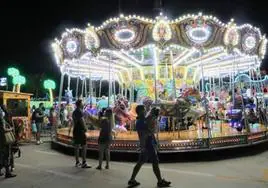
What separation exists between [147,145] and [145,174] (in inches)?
69.7

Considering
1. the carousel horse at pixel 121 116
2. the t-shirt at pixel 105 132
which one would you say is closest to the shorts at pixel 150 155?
the t-shirt at pixel 105 132

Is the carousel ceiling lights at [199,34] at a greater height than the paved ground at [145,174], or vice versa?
the carousel ceiling lights at [199,34]

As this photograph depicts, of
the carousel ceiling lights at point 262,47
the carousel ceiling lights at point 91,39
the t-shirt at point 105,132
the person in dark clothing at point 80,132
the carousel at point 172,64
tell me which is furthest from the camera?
the carousel ceiling lights at point 262,47

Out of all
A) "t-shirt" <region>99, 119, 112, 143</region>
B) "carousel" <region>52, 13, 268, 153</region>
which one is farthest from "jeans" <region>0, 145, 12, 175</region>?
"carousel" <region>52, 13, 268, 153</region>

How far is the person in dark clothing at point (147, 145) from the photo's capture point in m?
7.54

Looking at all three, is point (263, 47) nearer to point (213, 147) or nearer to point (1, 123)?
point (213, 147)

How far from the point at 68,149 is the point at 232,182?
7.05 metres

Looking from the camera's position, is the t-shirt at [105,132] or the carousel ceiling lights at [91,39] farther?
the carousel ceiling lights at [91,39]

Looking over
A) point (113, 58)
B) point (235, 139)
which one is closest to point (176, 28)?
point (235, 139)

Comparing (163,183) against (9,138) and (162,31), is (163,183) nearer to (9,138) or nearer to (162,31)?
(9,138)

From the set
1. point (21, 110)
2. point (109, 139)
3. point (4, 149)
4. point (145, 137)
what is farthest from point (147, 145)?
point (21, 110)

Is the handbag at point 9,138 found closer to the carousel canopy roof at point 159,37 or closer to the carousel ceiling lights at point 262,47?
the carousel canopy roof at point 159,37

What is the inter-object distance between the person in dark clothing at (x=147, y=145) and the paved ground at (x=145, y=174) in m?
0.29

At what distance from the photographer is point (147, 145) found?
299 inches
